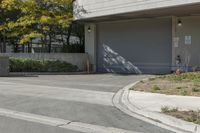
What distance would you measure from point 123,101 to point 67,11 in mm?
18849

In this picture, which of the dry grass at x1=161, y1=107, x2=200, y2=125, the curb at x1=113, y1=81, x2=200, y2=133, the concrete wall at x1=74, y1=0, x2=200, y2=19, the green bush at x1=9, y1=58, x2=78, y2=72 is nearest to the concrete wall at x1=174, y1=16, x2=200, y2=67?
the concrete wall at x1=74, y1=0, x2=200, y2=19

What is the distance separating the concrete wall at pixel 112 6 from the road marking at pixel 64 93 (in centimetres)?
865

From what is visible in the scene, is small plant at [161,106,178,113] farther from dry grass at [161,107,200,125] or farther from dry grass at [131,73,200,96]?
dry grass at [131,73,200,96]

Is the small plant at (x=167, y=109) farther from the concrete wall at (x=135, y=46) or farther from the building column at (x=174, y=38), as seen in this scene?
the concrete wall at (x=135, y=46)

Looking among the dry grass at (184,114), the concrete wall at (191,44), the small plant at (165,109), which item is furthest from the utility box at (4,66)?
the dry grass at (184,114)

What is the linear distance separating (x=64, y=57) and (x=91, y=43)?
2.71 m

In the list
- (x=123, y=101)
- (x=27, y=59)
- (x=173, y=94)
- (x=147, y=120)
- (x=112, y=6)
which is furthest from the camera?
(x=27, y=59)

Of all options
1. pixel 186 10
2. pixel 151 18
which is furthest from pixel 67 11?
pixel 186 10

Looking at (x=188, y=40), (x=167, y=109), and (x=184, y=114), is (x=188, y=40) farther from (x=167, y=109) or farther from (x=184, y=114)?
(x=184, y=114)

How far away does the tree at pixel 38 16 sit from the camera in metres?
29.2

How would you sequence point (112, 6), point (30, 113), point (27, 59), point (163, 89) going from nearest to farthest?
point (30, 113) < point (163, 89) < point (112, 6) < point (27, 59)

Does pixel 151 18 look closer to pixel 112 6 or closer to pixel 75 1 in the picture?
pixel 112 6

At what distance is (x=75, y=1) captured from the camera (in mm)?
29672

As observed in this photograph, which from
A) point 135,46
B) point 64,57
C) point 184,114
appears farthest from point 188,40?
point 184,114
